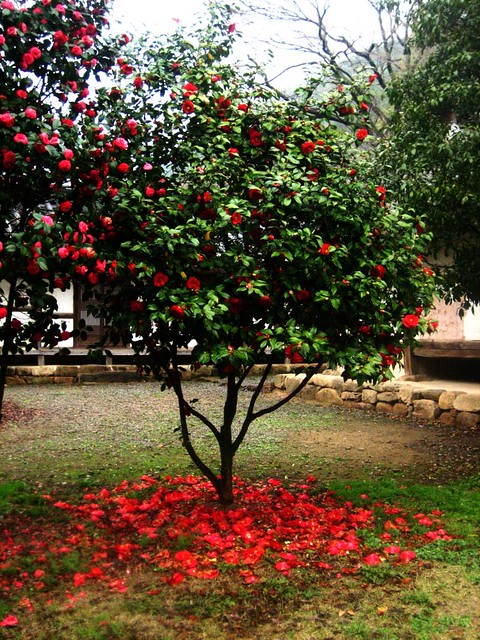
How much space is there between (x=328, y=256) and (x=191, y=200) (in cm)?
103

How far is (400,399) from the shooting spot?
36.6 ft

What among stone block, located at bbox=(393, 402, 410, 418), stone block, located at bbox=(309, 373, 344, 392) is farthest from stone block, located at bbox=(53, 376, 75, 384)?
stone block, located at bbox=(393, 402, 410, 418)

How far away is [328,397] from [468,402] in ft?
10.5

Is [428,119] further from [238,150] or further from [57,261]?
[57,261]

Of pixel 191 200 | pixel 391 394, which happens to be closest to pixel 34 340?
pixel 191 200

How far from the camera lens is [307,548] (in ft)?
15.1

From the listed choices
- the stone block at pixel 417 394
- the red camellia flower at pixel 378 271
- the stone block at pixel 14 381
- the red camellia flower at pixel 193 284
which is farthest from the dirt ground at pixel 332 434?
the red camellia flower at pixel 193 284

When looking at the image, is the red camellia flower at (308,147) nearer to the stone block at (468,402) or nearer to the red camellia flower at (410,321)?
the red camellia flower at (410,321)

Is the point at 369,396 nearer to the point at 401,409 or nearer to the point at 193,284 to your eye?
the point at 401,409

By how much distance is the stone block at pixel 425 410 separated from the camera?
1046 centimetres

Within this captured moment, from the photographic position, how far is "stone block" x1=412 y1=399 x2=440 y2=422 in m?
10.5

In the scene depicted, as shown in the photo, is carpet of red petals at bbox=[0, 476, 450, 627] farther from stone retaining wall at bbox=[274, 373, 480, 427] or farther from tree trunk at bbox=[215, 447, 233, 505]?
stone retaining wall at bbox=[274, 373, 480, 427]

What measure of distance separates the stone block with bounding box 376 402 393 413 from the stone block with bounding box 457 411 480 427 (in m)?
1.49

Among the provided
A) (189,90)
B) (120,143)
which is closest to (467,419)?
(189,90)
